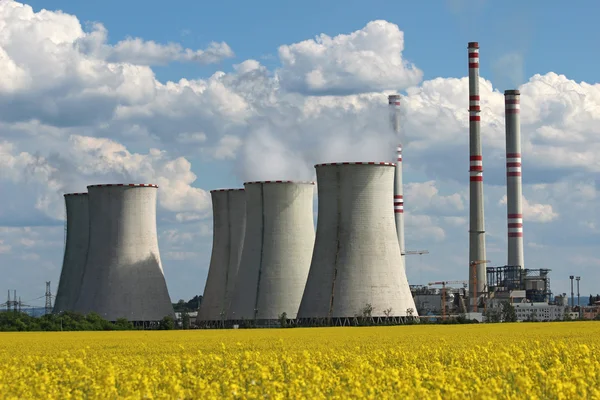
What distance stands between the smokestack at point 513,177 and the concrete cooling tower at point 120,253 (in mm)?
29743

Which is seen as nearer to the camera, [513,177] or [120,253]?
[120,253]

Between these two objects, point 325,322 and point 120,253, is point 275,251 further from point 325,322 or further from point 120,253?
point 120,253

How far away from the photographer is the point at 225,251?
66500mm

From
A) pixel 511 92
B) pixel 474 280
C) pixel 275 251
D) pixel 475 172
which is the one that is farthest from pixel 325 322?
pixel 511 92

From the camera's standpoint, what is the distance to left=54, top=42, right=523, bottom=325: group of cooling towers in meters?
52.7

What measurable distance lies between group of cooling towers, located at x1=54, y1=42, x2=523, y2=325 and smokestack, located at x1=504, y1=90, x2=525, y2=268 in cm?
2351

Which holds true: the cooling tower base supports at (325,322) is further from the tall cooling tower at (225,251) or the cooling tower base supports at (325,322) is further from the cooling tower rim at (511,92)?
the cooling tower rim at (511,92)

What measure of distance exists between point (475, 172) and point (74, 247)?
92.0 feet

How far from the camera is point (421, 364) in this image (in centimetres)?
1564

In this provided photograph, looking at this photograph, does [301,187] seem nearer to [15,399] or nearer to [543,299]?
[543,299]

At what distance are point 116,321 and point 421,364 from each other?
46236 mm

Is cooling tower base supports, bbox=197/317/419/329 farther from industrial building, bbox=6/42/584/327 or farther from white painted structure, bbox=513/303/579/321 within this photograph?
white painted structure, bbox=513/303/579/321

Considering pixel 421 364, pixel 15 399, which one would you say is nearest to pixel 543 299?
pixel 421 364

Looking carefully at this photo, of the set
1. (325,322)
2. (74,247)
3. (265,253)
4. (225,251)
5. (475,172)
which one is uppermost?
(475,172)
